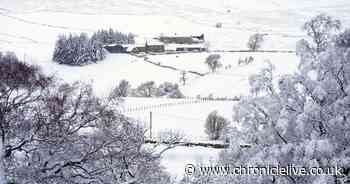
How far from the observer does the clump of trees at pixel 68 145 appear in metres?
→ 8.15

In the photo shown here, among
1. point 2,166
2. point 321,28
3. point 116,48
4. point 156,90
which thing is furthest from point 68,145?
point 116,48

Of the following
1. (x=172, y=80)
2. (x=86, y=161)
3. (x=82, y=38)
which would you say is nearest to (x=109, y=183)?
(x=86, y=161)

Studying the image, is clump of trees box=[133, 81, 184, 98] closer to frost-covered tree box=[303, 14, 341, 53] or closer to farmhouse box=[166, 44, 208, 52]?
farmhouse box=[166, 44, 208, 52]

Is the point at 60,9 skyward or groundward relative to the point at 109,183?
skyward

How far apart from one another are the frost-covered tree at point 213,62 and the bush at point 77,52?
10.6m

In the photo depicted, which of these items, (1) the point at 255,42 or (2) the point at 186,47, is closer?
(2) the point at 186,47

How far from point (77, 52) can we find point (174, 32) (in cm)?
2581

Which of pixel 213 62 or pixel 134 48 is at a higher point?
pixel 134 48

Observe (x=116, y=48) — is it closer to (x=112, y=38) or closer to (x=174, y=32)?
(x=112, y=38)

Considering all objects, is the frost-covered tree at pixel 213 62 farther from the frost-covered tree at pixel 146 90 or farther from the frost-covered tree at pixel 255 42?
the frost-covered tree at pixel 255 42

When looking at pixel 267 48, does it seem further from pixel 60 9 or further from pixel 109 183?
pixel 109 183

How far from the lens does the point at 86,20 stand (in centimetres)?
7906

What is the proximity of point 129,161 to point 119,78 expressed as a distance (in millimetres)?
34301

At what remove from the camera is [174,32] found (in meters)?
73.2
